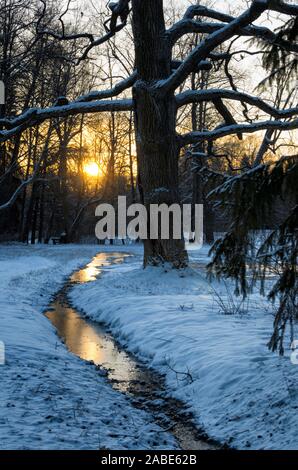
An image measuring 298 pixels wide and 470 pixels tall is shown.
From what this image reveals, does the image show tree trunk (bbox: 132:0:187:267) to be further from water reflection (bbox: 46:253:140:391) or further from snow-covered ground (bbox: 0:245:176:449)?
snow-covered ground (bbox: 0:245:176:449)

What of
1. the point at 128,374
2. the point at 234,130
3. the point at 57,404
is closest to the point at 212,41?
the point at 234,130

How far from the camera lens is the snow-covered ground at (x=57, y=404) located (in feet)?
14.4

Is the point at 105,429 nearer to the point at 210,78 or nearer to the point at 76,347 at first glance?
the point at 76,347

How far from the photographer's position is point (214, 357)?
22.1 ft

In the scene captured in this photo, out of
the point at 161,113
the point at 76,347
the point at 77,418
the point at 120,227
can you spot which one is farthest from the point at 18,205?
the point at 77,418

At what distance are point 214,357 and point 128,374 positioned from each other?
45.8 inches

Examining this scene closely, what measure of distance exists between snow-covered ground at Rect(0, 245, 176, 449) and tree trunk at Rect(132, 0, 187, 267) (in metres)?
6.18

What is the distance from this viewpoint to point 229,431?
16.2 feet

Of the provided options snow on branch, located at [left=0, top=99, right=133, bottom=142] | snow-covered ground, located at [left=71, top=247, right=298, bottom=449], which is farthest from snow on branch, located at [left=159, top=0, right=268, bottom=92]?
snow-covered ground, located at [left=71, top=247, right=298, bottom=449]

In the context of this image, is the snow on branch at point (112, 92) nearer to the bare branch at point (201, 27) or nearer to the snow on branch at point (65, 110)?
A: the snow on branch at point (65, 110)

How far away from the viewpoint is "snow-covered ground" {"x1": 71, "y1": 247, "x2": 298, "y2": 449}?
4898 mm

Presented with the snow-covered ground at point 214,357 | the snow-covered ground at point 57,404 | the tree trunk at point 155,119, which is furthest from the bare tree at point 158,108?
the snow-covered ground at point 57,404

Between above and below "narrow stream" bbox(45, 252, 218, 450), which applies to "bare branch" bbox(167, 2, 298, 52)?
above
